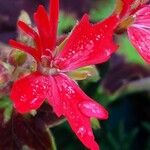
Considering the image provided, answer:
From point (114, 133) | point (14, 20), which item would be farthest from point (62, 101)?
point (114, 133)

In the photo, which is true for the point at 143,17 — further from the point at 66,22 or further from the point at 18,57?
the point at 66,22

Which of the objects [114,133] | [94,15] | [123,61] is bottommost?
[114,133]

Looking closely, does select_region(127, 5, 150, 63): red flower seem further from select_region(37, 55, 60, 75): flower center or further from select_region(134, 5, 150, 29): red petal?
select_region(37, 55, 60, 75): flower center

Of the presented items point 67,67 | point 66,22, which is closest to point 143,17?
point 67,67

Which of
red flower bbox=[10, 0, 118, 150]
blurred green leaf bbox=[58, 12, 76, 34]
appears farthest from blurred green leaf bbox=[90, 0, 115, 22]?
red flower bbox=[10, 0, 118, 150]

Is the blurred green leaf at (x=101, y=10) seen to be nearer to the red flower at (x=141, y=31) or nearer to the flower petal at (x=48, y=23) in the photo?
the red flower at (x=141, y=31)

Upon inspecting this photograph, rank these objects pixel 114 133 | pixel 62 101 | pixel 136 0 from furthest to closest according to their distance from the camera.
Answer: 1. pixel 114 133
2. pixel 136 0
3. pixel 62 101

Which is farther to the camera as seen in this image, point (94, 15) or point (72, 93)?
point (94, 15)

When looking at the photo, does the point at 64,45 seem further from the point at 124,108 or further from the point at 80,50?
the point at 124,108
